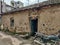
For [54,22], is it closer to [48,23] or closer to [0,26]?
[48,23]

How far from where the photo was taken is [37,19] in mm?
14633

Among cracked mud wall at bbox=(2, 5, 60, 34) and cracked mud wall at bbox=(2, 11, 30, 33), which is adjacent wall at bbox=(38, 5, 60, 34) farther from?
cracked mud wall at bbox=(2, 11, 30, 33)

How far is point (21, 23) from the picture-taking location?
1670cm

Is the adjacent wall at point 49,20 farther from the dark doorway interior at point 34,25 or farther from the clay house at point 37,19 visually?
the dark doorway interior at point 34,25

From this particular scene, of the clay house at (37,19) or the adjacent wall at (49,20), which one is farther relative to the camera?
A: the clay house at (37,19)

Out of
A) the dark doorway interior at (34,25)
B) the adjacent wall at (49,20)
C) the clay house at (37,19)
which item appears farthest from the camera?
the dark doorway interior at (34,25)

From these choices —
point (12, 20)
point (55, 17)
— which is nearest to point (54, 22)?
point (55, 17)

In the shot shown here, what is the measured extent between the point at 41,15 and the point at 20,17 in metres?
3.76

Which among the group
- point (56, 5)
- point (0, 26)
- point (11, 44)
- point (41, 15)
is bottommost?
point (11, 44)

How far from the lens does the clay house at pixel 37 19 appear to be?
41.5 ft

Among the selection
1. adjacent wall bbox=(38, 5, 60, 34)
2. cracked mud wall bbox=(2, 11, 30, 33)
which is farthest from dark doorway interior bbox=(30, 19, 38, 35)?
adjacent wall bbox=(38, 5, 60, 34)

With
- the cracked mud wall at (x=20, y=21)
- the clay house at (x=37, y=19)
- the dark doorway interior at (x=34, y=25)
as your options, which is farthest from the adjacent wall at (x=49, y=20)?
the cracked mud wall at (x=20, y=21)

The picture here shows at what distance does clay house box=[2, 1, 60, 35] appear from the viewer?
1266cm

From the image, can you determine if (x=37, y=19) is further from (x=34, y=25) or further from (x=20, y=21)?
(x=20, y=21)
